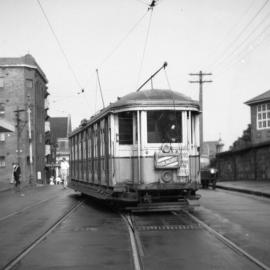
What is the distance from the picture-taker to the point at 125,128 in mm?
16359

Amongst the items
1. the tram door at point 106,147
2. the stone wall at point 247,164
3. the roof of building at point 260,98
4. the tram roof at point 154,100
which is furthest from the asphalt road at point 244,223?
the roof of building at point 260,98

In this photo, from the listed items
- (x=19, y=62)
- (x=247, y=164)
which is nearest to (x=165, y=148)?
(x=247, y=164)

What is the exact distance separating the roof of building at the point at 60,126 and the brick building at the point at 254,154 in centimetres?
5040

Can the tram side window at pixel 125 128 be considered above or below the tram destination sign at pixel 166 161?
above

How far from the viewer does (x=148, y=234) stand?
11.4 meters

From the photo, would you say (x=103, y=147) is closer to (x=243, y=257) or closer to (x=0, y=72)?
(x=243, y=257)

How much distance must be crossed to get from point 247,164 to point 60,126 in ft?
204

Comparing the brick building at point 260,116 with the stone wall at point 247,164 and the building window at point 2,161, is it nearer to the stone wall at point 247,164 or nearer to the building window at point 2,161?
the stone wall at point 247,164

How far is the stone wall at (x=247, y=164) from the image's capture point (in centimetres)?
3688

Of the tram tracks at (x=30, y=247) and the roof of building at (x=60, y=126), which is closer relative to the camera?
the tram tracks at (x=30, y=247)

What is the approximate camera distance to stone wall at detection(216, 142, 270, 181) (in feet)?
121

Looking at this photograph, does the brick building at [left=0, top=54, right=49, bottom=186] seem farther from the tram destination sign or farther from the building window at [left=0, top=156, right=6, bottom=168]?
the tram destination sign

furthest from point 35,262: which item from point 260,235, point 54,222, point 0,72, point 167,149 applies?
point 0,72

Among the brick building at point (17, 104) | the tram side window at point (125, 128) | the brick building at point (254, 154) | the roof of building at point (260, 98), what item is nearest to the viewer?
the tram side window at point (125, 128)
